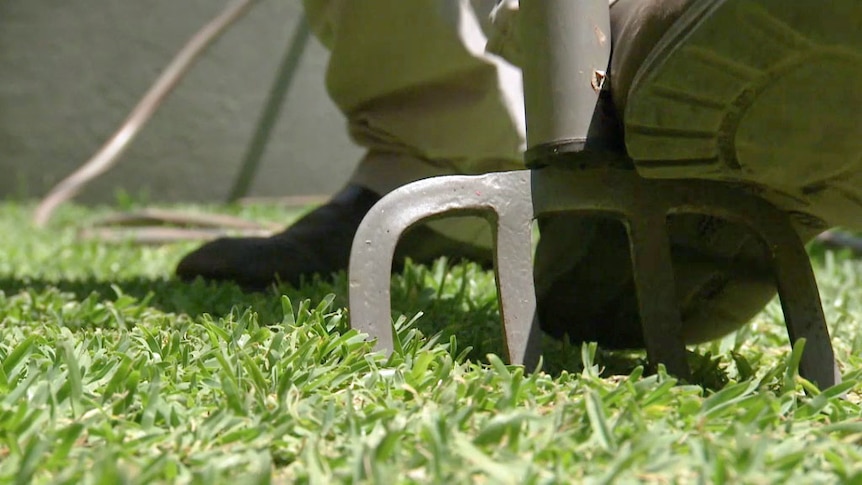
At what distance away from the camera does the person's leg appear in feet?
5.36

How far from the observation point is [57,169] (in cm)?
454

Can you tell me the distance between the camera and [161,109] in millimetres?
4582

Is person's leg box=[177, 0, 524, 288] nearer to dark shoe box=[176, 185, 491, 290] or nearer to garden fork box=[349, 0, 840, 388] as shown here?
dark shoe box=[176, 185, 491, 290]

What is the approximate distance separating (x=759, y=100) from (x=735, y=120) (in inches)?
1.2

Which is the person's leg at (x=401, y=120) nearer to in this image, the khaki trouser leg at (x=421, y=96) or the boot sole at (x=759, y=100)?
the khaki trouser leg at (x=421, y=96)

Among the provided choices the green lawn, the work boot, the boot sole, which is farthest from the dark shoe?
the boot sole

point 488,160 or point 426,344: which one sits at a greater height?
point 488,160

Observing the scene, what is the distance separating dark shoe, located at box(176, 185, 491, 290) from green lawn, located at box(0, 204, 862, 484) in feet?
1.31

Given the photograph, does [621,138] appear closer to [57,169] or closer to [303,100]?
[303,100]

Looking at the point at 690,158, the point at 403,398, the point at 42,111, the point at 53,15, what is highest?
the point at 53,15

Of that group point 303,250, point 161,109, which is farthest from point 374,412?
point 161,109

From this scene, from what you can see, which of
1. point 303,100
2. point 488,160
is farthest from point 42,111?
point 488,160

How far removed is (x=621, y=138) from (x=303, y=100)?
3.73m

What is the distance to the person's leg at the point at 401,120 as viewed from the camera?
1635 millimetres
